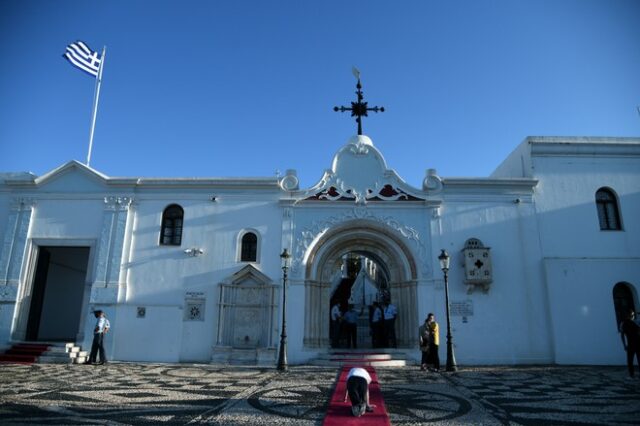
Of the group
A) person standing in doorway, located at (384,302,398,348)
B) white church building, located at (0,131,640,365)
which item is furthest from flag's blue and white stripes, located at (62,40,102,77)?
person standing in doorway, located at (384,302,398,348)

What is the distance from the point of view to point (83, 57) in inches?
675

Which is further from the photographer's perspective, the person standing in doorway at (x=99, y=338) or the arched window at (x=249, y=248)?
the arched window at (x=249, y=248)

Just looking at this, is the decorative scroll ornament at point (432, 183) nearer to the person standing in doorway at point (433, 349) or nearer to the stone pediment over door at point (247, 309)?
the person standing in doorway at point (433, 349)

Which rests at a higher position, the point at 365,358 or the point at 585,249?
the point at 585,249

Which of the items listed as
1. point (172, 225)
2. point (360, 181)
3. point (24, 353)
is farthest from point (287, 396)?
point (24, 353)

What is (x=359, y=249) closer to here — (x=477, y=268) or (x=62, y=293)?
(x=477, y=268)

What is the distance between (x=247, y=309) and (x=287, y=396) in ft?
24.8

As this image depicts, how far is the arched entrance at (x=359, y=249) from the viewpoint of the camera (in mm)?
14953

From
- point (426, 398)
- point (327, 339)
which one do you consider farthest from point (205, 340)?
point (426, 398)

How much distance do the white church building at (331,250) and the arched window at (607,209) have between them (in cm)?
4

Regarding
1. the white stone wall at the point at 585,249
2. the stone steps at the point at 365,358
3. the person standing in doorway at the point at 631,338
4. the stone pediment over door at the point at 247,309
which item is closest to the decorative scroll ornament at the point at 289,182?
the stone pediment over door at the point at 247,309

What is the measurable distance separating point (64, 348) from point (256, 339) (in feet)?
20.7

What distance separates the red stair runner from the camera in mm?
13969

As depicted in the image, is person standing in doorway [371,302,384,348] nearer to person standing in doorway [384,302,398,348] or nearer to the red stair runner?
person standing in doorway [384,302,398,348]
